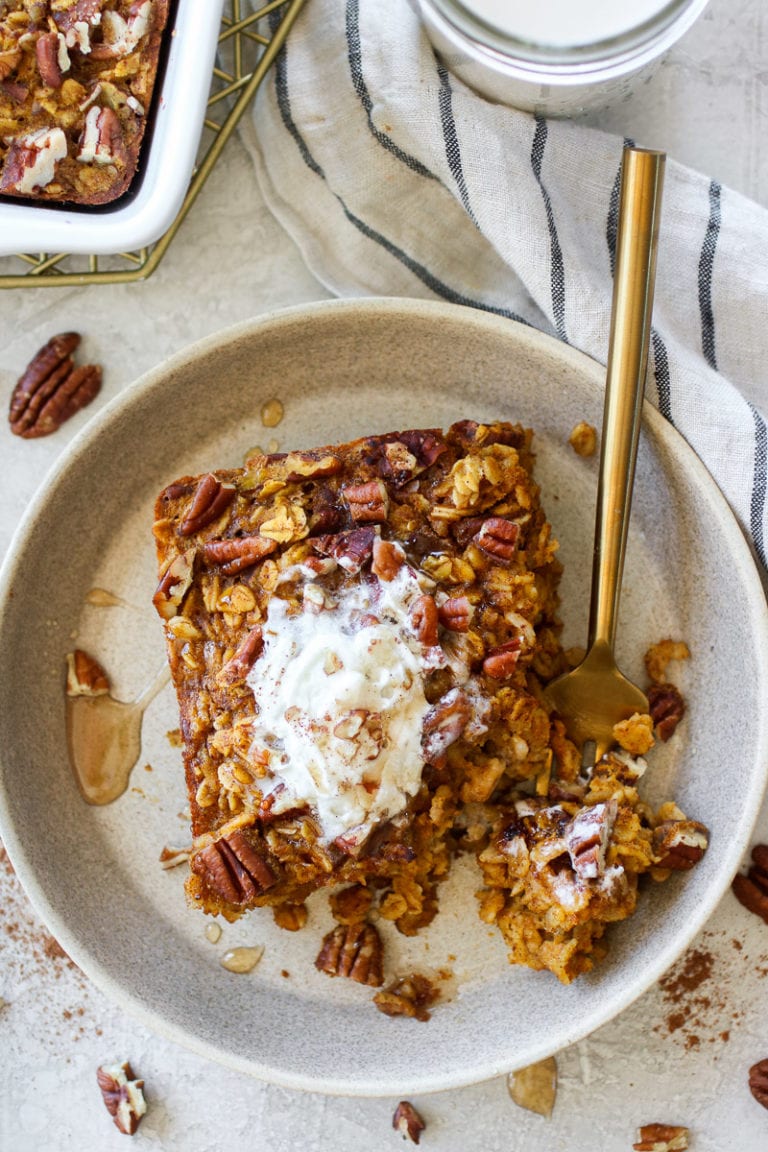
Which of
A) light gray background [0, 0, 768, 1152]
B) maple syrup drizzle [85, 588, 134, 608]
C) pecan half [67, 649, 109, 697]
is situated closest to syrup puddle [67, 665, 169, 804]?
pecan half [67, 649, 109, 697]

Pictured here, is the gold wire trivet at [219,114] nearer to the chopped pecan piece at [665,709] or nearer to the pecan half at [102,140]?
the pecan half at [102,140]

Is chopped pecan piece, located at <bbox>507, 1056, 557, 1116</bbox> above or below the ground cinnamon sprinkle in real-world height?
→ below

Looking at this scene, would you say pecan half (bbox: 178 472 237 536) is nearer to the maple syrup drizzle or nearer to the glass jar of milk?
the maple syrup drizzle

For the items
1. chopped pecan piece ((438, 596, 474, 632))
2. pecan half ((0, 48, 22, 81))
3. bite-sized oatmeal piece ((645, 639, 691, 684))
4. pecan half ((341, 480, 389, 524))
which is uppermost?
pecan half ((0, 48, 22, 81))

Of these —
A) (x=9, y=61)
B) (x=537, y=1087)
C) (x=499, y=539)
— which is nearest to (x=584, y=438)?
(x=499, y=539)

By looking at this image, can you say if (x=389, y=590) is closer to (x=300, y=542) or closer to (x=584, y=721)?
(x=300, y=542)

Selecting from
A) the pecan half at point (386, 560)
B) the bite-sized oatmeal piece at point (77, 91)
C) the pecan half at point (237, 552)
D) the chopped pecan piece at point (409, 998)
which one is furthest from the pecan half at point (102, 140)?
the chopped pecan piece at point (409, 998)
